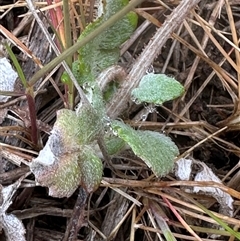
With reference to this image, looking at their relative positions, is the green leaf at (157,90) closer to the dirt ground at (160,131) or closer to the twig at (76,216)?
the dirt ground at (160,131)

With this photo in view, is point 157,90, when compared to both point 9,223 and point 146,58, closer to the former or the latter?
point 146,58

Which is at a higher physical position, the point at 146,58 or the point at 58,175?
the point at 146,58

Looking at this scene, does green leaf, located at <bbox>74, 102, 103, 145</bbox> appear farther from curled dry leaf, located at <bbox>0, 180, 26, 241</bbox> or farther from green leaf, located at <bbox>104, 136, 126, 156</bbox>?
curled dry leaf, located at <bbox>0, 180, 26, 241</bbox>

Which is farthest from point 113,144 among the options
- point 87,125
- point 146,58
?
point 146,58

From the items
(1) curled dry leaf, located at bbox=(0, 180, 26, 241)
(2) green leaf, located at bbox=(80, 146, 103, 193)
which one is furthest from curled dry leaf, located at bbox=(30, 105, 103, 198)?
(1) curled dry leaf, located at bbox=(0, 180, 26, 241)

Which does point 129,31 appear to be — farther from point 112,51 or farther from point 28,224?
point 28,224
